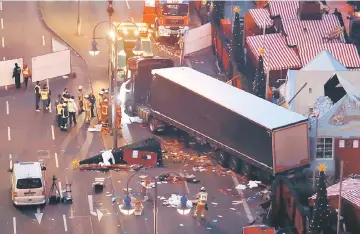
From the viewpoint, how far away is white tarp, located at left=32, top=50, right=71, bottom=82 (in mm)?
96312

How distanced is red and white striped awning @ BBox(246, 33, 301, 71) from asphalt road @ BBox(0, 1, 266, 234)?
6994mm

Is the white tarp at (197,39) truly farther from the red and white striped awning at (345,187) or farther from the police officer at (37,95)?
the red and white striped awning at (345,187)

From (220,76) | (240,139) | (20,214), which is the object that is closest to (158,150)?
(240,139)

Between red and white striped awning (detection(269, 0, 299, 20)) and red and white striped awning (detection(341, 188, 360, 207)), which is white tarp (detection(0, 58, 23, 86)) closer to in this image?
red and white striped awning (detection(269, 0, 299, 20))

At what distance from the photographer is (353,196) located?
75375 mm

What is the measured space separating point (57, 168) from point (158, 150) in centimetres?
539

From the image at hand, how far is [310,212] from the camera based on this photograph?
74562 millimetres

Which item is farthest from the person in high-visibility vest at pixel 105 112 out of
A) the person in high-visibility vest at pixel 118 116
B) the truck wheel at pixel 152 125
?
the truck wheel at pixel 152 125

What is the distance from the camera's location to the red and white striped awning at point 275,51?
9706cm

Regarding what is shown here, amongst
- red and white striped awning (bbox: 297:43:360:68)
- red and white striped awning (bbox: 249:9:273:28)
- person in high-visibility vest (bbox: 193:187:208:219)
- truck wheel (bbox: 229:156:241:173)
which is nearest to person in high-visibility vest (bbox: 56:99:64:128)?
truck wheel (bbox: 229:156:241:173)

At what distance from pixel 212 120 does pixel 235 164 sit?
267cm

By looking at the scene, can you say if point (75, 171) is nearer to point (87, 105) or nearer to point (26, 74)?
point (87, 105)

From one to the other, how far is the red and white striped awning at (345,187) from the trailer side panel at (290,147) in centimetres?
323

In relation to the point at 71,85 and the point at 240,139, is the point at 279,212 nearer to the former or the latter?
the point at 240,139
